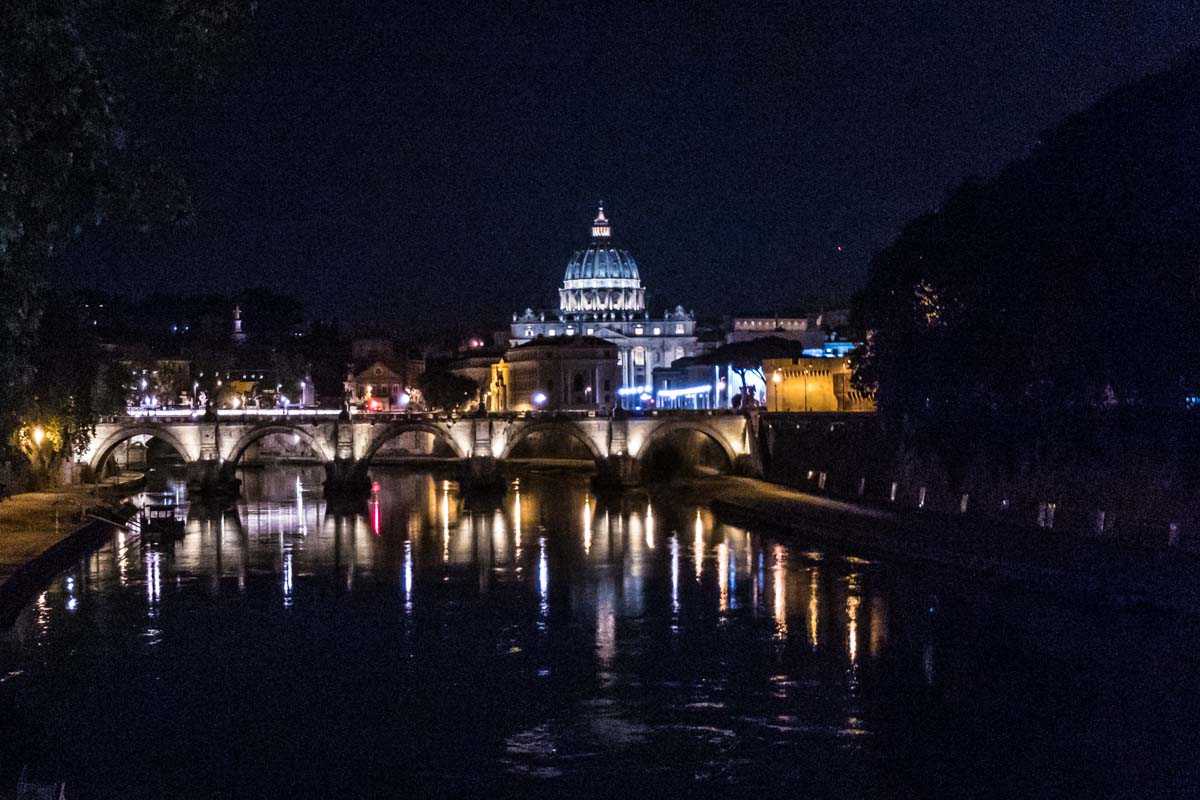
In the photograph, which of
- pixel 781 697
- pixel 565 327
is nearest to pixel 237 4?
pixel 781 697

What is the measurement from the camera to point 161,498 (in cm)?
6444

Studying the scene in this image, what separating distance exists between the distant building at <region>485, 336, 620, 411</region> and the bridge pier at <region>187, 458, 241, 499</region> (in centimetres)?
6301

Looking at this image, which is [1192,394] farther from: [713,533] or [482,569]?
[482,569]

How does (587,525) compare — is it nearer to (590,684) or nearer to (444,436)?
(444,436)

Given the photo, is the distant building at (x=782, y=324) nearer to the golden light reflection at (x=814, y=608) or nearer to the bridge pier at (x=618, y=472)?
the bridge pier at (x=618, y=472)

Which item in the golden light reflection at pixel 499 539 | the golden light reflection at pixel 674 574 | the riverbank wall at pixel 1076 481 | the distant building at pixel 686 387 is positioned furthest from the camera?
the distant building at pixel 686 387

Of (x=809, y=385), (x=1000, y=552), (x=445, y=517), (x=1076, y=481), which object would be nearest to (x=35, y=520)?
(x=445, y=517)

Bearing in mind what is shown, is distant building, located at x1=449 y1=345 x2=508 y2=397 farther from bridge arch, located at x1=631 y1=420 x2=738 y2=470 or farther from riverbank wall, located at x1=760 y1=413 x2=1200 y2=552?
riverbank wall, located at x1=760 y1=413 x2=1200 y2=552

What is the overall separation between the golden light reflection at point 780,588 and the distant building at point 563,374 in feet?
293

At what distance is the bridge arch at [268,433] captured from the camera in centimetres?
7106

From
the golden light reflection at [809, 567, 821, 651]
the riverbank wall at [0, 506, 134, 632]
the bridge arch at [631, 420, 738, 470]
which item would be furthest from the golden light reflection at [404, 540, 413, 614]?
the bridge arch at [631, 420, 738, 470]

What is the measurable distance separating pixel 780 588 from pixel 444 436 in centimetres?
3953

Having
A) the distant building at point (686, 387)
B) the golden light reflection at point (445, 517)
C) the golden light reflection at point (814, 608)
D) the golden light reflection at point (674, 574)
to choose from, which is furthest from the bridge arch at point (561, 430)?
the distant building at point (686, 387)

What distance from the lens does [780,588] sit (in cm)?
3684
